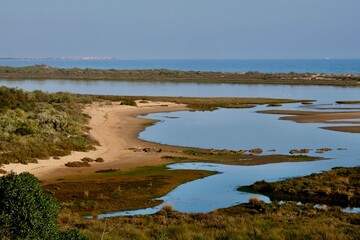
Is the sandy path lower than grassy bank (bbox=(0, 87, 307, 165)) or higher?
lower

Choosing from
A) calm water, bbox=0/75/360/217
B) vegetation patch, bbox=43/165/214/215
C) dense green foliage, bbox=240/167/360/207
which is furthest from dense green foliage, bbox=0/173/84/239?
dense green foliage, bbox=240/167/360/207

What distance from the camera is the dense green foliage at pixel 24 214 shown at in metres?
10.9

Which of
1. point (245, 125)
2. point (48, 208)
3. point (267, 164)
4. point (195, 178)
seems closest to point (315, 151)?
point (267, 164)

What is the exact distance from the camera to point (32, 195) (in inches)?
439

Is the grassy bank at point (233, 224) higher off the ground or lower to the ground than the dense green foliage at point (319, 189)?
higher

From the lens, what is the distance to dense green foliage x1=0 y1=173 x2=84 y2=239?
10914 millimetres

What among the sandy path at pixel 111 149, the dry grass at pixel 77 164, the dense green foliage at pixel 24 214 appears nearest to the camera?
the dense green foliage at pixel 24 214

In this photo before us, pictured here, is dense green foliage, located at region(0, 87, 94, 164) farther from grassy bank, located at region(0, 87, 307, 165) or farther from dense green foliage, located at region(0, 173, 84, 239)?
dense green foliage, located at region(0, 173, 84, 239)

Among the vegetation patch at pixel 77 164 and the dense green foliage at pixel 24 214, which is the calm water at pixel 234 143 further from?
the dense green foliage at pixel 24 214

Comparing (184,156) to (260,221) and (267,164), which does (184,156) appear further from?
(260,221)

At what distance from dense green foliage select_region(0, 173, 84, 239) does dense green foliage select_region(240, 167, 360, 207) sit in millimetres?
15294

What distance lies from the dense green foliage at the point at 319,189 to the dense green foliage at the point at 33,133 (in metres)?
13.5

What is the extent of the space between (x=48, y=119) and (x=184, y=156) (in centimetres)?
1253

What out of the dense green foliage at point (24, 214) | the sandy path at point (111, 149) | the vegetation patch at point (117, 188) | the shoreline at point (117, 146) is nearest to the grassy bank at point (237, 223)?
the vegetation patch at point (117, 188)
